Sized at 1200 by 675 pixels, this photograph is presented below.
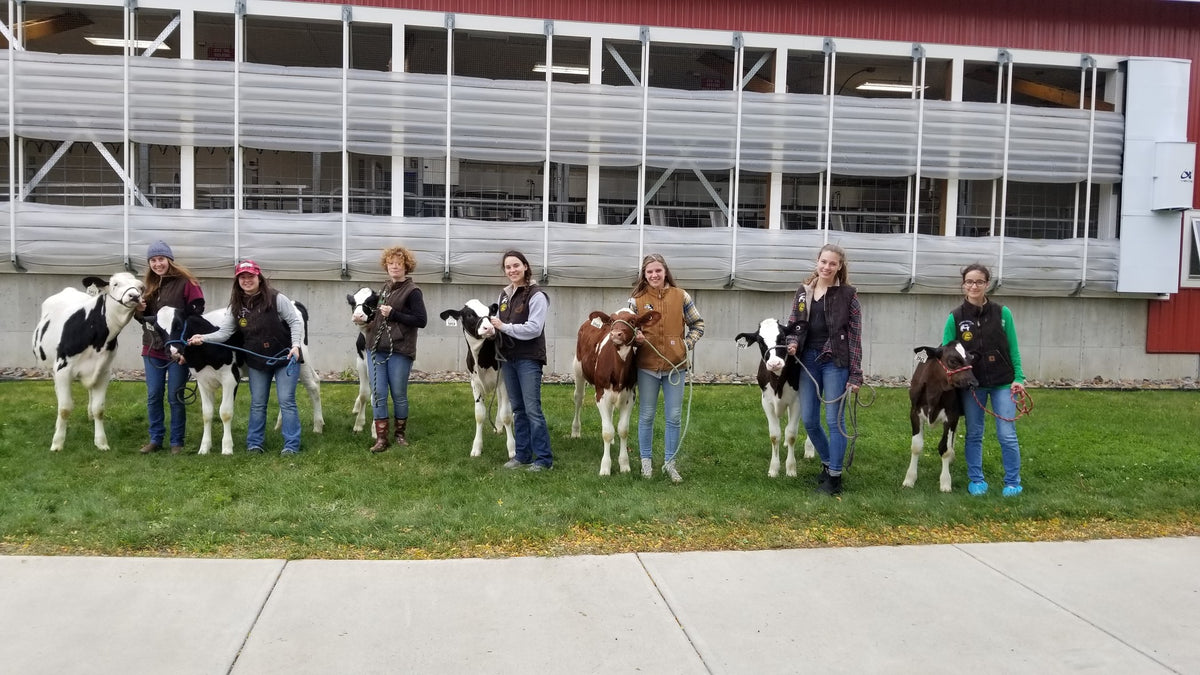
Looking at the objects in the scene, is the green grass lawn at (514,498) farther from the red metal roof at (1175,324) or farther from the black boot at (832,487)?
the red metal roof at (1175,324)

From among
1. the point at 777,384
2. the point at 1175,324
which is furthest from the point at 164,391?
the point at 1175,324

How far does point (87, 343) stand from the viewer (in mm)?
8273

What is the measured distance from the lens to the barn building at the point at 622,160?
13438 mm

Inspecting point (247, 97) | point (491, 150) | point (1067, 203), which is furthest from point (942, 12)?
point (247, 97)

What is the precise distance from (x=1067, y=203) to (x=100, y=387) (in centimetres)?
1720

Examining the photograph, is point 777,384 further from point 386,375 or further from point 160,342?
point 160,342

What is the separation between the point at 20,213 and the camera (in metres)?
13.0

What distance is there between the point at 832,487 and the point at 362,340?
17.1ft

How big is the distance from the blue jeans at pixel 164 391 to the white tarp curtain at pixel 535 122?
6573 mm

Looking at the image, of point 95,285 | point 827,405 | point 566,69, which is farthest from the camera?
point 566,69

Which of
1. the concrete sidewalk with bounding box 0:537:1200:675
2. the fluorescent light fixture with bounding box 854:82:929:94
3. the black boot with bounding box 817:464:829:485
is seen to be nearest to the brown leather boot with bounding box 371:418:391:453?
the concrete sidewalk with bounding box 0:537:1200:675

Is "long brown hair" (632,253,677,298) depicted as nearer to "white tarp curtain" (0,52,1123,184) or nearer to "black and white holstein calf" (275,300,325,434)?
"black and white holstein calf" (275,300,325,434)

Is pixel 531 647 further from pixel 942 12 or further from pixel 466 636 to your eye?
pixel 942 12

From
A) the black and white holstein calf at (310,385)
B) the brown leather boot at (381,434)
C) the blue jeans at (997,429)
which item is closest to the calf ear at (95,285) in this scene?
the black and white holstein calf at (310,385)
